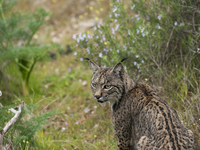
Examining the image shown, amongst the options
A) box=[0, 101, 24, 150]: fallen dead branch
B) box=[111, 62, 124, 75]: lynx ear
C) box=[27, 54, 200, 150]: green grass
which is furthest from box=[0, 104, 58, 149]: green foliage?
box=[111, 62, 124, 75]: lynx ear

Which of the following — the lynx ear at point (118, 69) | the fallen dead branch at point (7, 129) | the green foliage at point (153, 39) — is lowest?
the fallen dead branch at point (7, 129)

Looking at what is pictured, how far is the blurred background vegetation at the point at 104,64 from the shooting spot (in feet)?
15.2

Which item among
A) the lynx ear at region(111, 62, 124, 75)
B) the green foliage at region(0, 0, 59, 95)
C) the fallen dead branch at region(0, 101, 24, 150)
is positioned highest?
the green foliage at region(0, 0, 59, 95)

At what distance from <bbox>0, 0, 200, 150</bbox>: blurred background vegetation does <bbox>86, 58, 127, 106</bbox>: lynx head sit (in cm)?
97

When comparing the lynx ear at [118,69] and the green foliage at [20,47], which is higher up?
the green foliage at [20,47]

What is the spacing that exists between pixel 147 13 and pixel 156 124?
3.10 metres

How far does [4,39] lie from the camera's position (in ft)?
23.1

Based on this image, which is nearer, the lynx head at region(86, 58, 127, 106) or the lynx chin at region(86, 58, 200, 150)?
the lynx chin at region(86, 58, 200, 150)

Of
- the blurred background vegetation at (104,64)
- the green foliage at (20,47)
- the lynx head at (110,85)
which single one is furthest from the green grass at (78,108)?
the lynx head at (110,85)

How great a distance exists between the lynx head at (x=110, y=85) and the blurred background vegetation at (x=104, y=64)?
3.17ft

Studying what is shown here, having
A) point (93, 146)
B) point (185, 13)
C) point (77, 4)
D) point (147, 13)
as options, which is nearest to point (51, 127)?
point (93, 146)

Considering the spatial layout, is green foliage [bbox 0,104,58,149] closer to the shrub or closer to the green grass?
the green grass

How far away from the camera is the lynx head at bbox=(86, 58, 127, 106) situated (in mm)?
4082

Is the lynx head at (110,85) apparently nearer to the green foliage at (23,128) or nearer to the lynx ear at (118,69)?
the lynx ear at (118,69)
